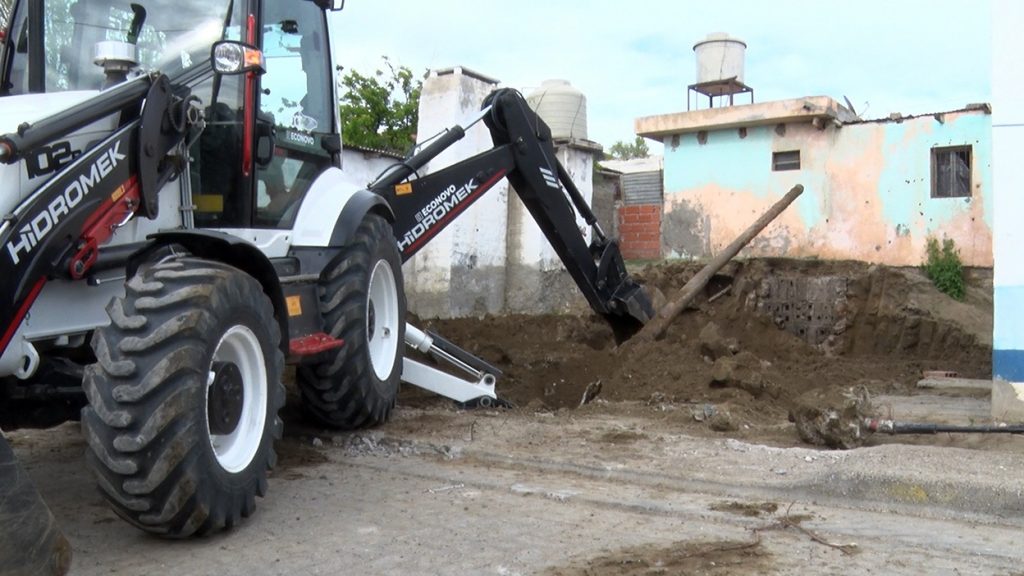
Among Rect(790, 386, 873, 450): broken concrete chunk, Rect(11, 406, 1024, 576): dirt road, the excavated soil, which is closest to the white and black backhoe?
Rect(11, 406, 1024, 576): dirt road

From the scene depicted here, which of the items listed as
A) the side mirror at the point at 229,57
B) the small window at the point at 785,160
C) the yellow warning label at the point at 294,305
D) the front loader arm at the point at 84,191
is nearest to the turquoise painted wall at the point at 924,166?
the small window at the point at 785,160

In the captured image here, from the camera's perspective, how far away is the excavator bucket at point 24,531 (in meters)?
3.21

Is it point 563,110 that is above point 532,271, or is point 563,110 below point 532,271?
above

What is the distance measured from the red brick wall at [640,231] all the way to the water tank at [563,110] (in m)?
2.56

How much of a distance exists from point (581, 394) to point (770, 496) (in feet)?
11.9

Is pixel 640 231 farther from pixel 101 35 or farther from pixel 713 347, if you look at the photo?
pixel 101 35

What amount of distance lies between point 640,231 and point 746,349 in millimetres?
9436

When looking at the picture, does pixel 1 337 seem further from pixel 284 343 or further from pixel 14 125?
pixel 284 343

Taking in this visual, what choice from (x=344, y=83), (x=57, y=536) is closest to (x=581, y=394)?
(x=57, y=536)

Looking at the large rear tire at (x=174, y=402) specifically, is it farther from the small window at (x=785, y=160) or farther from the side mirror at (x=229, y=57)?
the small window at (x=785, y=160)

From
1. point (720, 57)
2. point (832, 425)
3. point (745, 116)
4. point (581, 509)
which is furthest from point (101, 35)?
point (720, 57)

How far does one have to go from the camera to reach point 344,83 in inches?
991

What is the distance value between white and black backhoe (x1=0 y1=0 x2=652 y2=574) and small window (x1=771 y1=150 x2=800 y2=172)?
13.1m

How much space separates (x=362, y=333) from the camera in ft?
20.1
